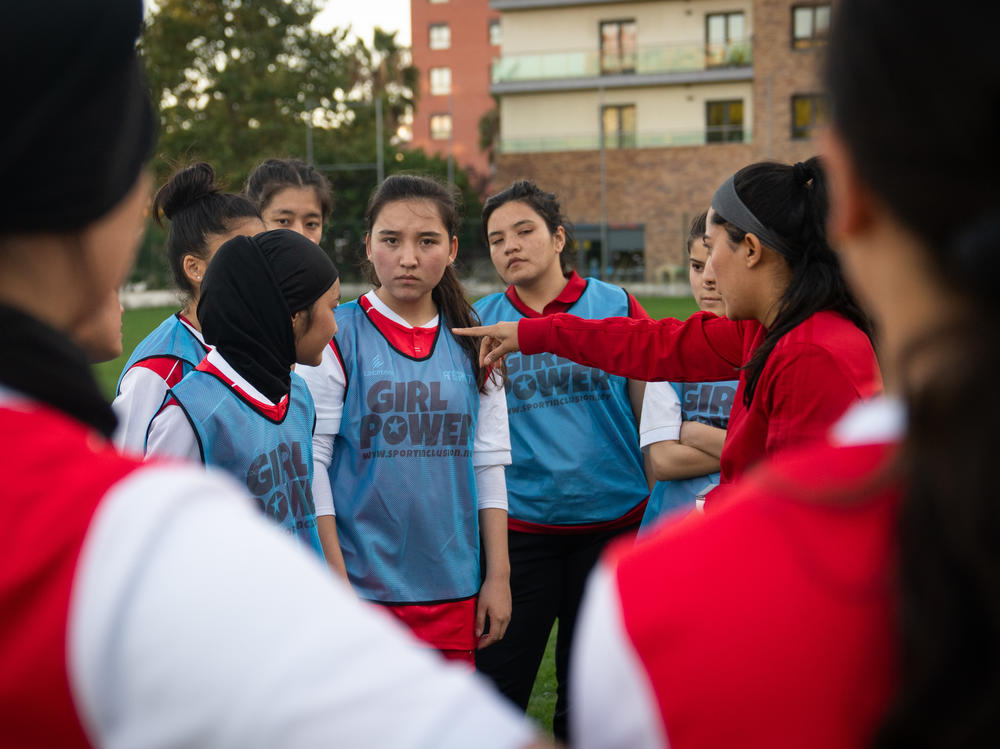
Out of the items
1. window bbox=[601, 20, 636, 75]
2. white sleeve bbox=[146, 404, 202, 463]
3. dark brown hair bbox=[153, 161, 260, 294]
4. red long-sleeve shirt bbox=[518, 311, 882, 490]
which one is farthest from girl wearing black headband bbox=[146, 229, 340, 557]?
window bbox=[601, 20, 636, 75]

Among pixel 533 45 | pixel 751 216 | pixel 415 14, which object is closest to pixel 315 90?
pixel 533 45

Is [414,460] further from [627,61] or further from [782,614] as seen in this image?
[627,61]

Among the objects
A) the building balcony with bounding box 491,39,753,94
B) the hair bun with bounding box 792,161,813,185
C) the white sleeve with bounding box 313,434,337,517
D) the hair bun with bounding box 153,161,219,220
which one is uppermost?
the building balcony with bounding box 491,39,753,94

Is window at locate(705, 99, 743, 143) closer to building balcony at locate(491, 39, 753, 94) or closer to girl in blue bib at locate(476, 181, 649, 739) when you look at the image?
building balcony at locate(491, 39, 753, 94)

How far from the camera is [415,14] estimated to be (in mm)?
56688

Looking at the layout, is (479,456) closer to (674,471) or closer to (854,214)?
(674,471)

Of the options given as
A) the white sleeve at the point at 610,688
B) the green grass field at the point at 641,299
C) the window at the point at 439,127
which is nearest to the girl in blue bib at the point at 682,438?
the green grass field at the point at 641,299

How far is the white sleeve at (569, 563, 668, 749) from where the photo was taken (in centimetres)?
80

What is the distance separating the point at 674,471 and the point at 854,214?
2.99 m

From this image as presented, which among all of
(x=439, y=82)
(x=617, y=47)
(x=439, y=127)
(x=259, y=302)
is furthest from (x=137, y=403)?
(x=439, y=82)

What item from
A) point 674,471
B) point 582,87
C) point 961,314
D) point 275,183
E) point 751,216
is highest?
point 582,87

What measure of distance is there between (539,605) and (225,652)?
3.42 m

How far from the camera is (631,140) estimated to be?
34.4 meters

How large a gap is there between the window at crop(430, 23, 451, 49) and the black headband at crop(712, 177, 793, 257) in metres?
57.5
